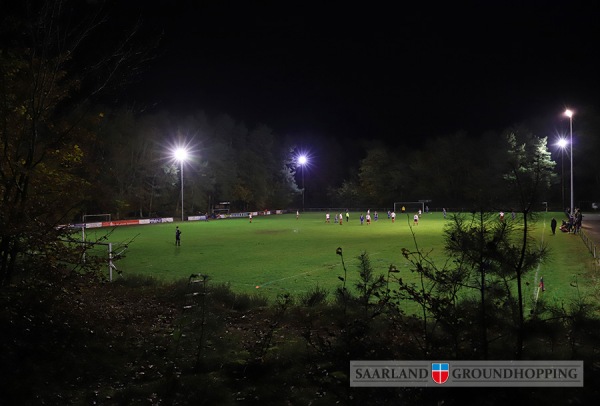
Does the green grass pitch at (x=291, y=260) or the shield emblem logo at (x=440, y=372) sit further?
the green grass pitch at (x=291, y=260)

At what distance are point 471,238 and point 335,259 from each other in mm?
18943

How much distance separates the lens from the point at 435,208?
8625cm

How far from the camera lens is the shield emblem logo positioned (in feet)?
15.9

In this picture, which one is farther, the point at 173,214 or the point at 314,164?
the point at 314,164

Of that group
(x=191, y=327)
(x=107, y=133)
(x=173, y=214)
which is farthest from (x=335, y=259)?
(x=173, y=214)

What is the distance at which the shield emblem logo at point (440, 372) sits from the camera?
4.85m

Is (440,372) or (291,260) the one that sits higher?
(440,372)

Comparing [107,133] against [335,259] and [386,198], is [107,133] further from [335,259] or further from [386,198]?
[386,198]

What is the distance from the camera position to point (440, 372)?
16.1 feet

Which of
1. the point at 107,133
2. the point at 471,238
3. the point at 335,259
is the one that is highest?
the point at 107,133

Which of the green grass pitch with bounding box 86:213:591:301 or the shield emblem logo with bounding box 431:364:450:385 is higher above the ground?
the shield emblem logo with bounding box 431:364:450:385

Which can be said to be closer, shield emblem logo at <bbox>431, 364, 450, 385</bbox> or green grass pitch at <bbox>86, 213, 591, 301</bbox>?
shield emblem logo at <bbox>431, 364, 450, 385</bbox>

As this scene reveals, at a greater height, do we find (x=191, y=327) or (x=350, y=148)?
(x=350, y=148)

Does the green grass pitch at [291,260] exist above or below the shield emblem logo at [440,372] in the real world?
below
